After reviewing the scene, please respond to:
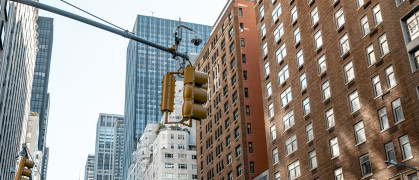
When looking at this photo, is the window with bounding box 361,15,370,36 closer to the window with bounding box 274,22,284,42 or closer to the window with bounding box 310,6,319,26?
the window with bounding box 310,6,319,26

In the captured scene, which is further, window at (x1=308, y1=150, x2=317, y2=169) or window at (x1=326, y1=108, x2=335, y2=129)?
window at (x1=308, y1=150, x2=317, y2=169)

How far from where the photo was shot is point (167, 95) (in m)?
10.7

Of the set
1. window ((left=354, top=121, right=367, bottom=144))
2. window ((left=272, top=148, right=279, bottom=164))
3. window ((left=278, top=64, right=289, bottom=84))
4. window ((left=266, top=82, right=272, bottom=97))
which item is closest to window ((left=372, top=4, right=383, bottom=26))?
window ((left=354, top=121, right=367, bottom=144))

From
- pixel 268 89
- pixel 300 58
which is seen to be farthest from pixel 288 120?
pixel 268 89

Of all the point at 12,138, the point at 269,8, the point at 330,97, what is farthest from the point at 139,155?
the point at 330,97

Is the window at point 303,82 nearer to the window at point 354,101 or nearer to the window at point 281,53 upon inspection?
the window at point 281,53

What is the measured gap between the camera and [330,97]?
177ft

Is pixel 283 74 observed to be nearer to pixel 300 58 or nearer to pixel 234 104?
pixel 300 58

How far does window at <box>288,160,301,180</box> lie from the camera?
59281 millimetres

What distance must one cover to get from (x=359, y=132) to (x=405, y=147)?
19.6ft

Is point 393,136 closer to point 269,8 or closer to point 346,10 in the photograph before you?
point 346,10

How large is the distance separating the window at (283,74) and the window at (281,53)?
63.9 inches

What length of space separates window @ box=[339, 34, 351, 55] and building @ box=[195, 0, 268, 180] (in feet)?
95.2

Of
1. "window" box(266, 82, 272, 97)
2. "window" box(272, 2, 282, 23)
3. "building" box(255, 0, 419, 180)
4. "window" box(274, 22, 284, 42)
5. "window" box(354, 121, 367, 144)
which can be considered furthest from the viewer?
"window" box(272, 2, 282, 23)
